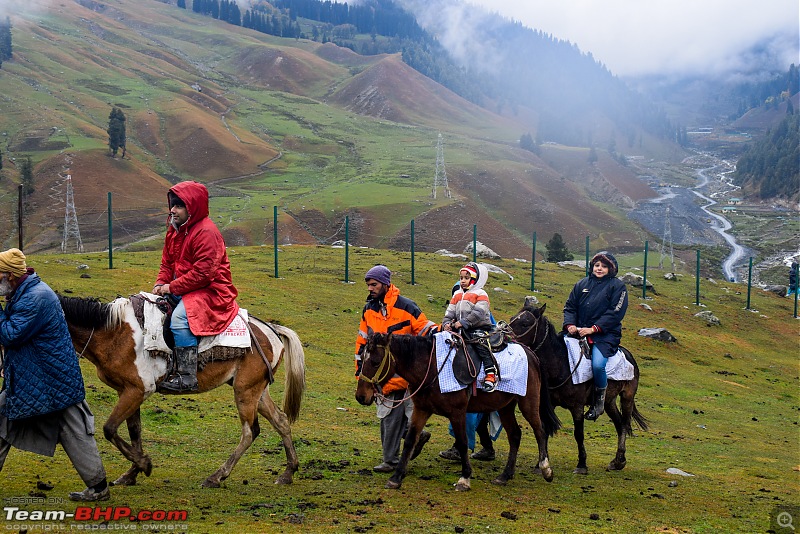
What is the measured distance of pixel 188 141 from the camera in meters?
115

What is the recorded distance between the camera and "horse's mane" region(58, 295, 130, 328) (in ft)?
29.4

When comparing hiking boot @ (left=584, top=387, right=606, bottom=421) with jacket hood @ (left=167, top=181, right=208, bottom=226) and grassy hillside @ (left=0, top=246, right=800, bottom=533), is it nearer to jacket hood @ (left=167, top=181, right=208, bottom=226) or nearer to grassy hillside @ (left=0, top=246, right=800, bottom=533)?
grassy hillside @ (left=0, top=246, right=800, bottom=533)

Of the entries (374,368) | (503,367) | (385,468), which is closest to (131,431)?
(374,368)

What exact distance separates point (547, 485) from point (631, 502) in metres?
1.25

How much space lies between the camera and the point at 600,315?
12516 mm

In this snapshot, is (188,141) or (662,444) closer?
(662,444)

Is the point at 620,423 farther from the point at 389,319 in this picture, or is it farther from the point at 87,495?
the point at 87,495

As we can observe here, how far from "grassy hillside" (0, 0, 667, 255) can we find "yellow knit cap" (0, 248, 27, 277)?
2440 inches

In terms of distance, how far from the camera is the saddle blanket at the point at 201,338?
9062 millimetres

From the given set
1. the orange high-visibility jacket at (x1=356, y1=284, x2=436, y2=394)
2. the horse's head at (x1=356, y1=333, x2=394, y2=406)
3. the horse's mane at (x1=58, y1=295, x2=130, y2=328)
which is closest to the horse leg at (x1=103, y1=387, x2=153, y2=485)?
the horse's mane at (x1=58, y1=295, x2=130, y2=328)

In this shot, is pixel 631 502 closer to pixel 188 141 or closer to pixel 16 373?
pixel 16 373

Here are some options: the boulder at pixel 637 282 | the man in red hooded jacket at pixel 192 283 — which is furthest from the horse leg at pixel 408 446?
the boulder at pixel 637 282

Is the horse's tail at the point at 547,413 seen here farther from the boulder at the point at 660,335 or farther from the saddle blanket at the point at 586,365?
the boulder at the point at 660,335

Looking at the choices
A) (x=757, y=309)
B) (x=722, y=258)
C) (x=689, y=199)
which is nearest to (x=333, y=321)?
(x=757, y=309)
